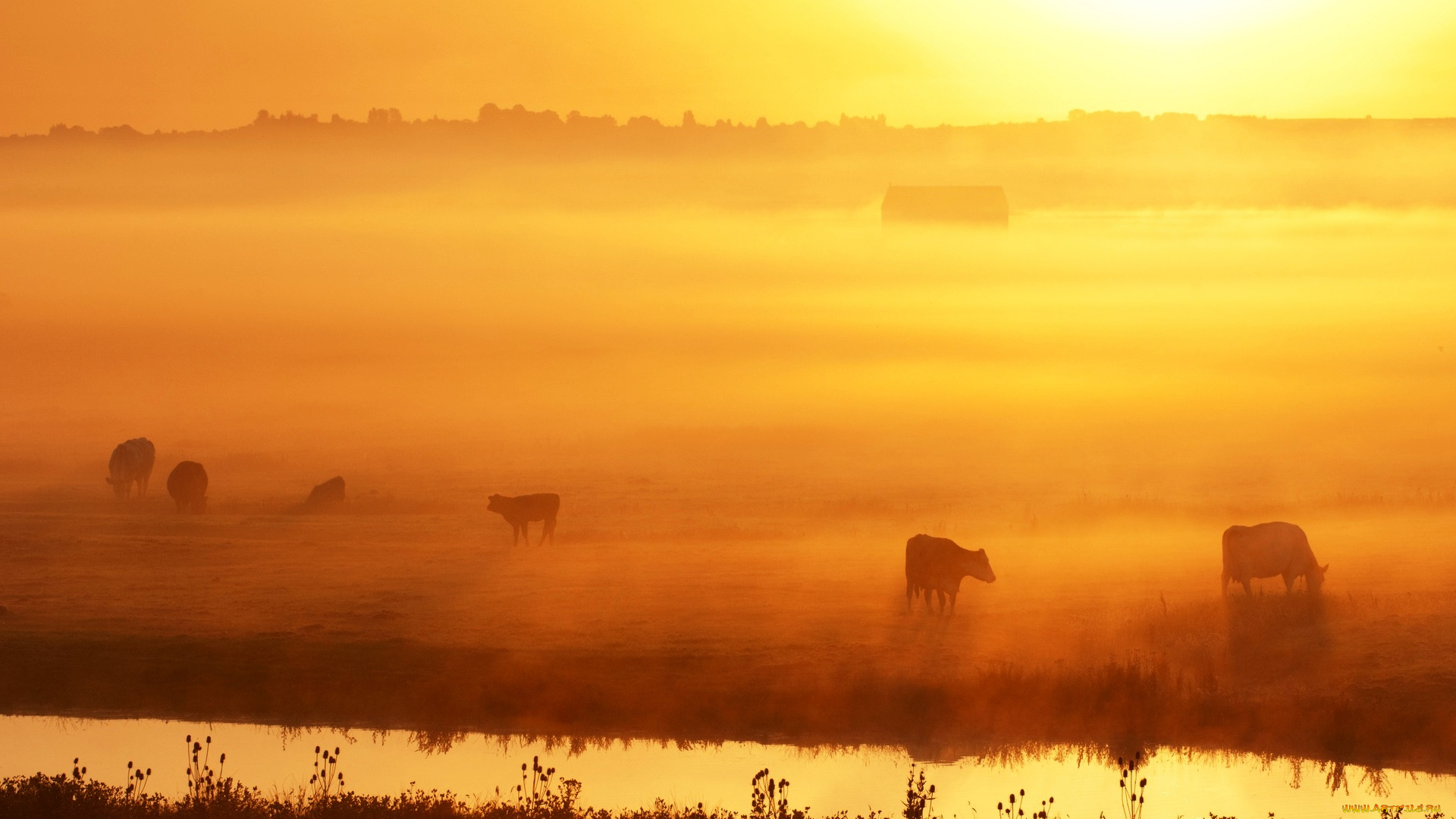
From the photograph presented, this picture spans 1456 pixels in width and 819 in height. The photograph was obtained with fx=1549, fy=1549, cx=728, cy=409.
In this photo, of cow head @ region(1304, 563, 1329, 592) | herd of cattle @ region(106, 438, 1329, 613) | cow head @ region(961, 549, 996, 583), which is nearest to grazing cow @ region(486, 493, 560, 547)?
herd of cattle @ region(106, 438, 1329, 613)

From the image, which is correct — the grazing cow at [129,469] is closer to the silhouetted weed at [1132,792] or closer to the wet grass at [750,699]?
the wet grass at [750,699]

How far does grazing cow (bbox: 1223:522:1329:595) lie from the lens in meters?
28.2

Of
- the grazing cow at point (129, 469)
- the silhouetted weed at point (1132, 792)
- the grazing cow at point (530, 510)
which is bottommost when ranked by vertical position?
the silhouetted weed at point (1132, 792)

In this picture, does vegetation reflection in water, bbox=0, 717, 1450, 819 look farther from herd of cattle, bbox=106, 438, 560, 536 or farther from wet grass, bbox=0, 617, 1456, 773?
herd of cattle, bbox=106, 438, 560, 536

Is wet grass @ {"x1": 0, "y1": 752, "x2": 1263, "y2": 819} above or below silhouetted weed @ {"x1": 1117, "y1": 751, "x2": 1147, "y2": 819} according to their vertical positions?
below

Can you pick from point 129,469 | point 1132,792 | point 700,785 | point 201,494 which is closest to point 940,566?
point 700,785

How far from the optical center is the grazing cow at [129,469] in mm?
46844

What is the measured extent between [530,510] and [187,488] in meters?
12.1

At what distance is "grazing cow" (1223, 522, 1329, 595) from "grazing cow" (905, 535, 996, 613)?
4447 millimetres

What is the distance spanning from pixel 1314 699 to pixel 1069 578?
9.19 meters

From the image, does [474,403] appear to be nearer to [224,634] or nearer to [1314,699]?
[224,634]

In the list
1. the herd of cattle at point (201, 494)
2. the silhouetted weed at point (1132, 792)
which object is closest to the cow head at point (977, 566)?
the silhouetted weed at point (1132, 792)

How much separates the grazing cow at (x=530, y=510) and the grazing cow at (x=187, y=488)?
10791 millimetres

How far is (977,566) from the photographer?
28344 millimetres
